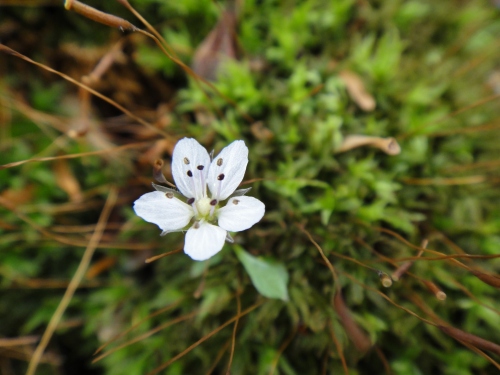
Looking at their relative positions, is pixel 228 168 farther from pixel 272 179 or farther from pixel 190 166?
pixel 272 179

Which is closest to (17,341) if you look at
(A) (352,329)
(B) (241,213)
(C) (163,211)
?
(C) (163,211)

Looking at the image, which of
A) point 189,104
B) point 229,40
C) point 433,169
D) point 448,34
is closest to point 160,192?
point 189,104

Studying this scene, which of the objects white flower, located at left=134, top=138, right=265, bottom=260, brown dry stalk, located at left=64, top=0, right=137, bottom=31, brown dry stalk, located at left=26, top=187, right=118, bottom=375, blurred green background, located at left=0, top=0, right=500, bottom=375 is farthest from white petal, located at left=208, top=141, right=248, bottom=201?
brown dry stalk, located at left=26, top=187, right=118, bottom=375

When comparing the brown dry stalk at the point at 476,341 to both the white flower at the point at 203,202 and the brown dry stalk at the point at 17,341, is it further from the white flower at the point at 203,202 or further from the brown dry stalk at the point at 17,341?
the brown dry stalk at the point at 17,341

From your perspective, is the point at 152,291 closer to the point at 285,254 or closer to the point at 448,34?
the point at 285,254

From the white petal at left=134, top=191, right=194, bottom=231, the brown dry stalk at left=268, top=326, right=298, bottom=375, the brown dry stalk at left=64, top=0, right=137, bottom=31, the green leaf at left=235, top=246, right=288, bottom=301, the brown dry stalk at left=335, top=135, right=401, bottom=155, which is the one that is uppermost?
the brown dry stalk at left=64, top=0, right=137, bottom=31

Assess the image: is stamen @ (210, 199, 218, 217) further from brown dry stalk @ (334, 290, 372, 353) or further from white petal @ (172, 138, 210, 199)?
brown dry stalk @ (334, 290, 372, 353)

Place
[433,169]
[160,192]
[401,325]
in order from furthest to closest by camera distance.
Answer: [433,169]
[401,325]
[160,192]
